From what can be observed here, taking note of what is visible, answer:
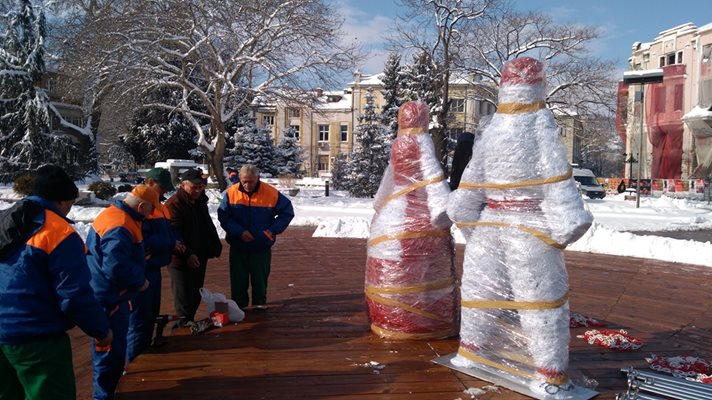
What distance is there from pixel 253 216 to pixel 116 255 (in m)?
2.19

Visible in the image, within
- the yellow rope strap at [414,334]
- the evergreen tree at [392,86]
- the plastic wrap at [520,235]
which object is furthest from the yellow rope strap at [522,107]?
the evergreen tree at [392,86]

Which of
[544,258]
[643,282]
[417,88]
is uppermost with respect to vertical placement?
[417,88]

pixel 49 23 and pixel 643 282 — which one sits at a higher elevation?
pixel 49 23

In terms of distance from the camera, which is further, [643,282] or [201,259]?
[643,282]

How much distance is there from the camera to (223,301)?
5570 millimetres

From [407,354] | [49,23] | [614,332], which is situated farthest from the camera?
[49,23]

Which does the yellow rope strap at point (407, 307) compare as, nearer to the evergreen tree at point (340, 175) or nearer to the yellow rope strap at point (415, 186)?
the yellow rope strap at point (415, 186)

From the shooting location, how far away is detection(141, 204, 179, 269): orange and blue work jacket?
4.67 m

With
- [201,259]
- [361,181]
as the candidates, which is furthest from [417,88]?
[201,259]

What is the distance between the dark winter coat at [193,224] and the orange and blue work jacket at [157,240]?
0.68 m

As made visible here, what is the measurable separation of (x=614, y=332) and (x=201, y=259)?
13.1 feet

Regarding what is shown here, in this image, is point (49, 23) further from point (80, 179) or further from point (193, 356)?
point (193, 356)

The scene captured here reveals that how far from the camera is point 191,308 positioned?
5656 millimetres

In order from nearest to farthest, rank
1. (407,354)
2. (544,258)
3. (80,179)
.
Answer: (544,258) < (407,354) < (80,179)
